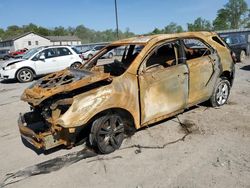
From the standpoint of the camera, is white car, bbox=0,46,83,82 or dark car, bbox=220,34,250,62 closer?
white car, bbox=0,46,83,82

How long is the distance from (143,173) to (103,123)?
1.03m

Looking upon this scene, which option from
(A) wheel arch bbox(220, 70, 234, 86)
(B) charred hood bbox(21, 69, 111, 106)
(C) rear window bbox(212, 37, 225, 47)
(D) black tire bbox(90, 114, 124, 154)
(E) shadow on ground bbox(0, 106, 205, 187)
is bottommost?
(E) shadow on ground bbox(0, 106, 205, 187)

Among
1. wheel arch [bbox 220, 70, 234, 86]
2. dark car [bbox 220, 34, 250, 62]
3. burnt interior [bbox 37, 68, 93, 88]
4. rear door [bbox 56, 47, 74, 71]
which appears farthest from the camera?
dark car [bbox 220, 34, 250, 62]

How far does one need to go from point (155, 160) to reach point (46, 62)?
35.5 ft

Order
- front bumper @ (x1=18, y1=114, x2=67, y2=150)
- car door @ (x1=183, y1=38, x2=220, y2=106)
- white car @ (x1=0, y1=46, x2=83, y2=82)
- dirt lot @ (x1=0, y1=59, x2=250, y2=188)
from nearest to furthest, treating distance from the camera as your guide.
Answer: dirt lot @ (x1=0, y1=59, x2=250, y2=188)
front bumper @ (x1=18, y1=114, x2=67, y2=150)
car door @ (x1=183, y1=38, x2=220, y2=106)
white car @ (x1=0, y1=46, x2=83, y2=82)

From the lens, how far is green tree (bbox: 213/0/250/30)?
84125mm

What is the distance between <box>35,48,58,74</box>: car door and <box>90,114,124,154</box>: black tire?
10.1 m

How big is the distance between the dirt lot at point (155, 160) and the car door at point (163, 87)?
44cm

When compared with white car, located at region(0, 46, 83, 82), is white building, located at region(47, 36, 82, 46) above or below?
above

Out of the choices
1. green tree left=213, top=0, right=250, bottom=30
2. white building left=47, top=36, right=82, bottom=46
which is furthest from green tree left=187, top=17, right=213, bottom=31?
white building left=47, top=36, right=82, bottom=46

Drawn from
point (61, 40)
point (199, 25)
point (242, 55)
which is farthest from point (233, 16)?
point (242, 55)

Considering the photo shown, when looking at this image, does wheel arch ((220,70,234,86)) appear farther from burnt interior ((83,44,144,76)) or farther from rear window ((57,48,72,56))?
rear window ((57,48,72,56))

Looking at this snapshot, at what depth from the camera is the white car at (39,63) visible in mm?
13352

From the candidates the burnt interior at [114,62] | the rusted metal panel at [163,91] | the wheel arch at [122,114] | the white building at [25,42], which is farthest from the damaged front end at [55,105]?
the white building at [25,42]
